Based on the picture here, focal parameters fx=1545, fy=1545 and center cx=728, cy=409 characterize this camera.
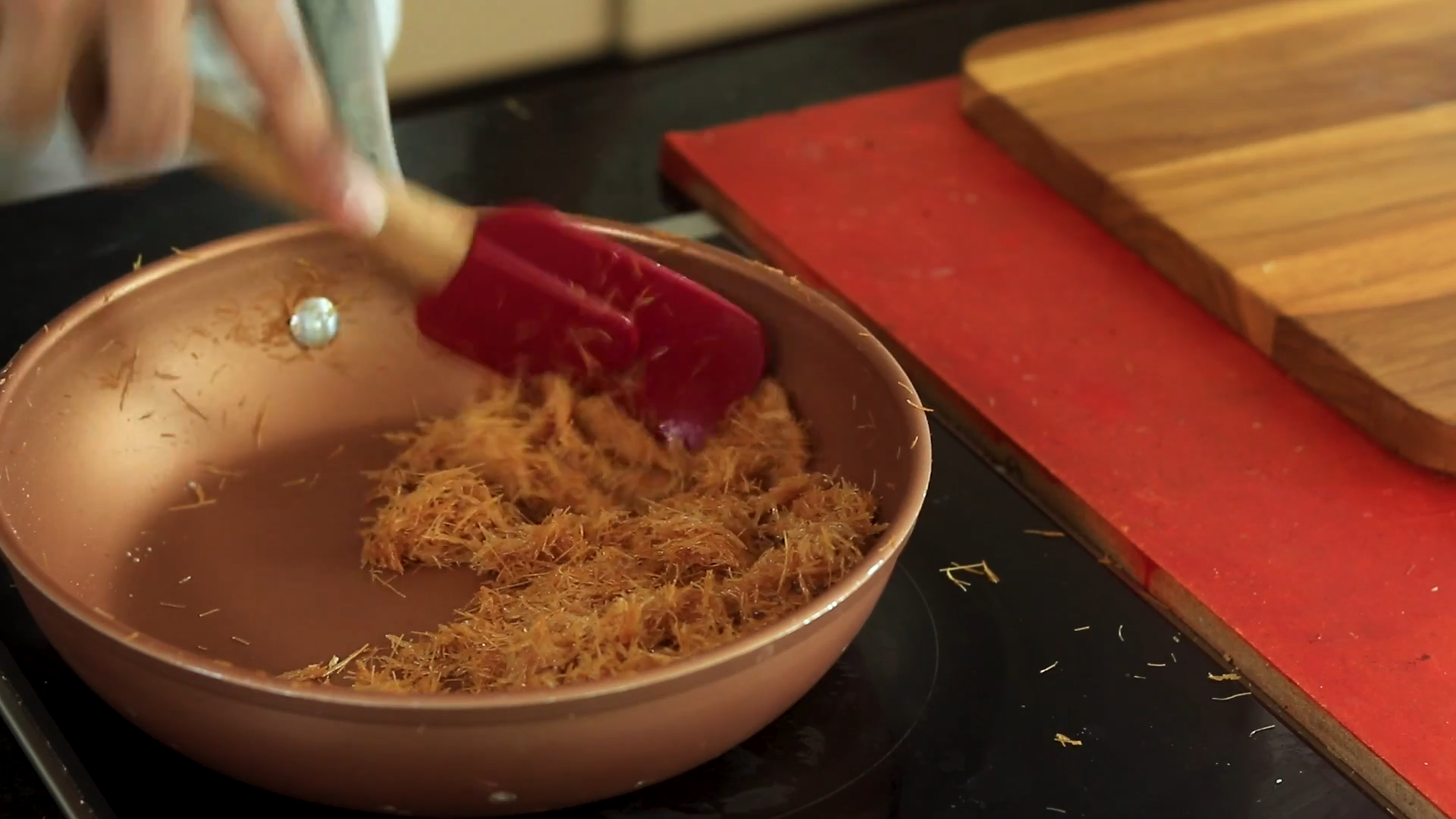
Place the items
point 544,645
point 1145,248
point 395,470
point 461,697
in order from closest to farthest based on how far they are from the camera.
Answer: point 461,697, point 544,645, point 395,470, point 1145,248

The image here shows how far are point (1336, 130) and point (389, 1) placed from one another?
2.57 feet

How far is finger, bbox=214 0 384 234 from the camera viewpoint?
786 mm

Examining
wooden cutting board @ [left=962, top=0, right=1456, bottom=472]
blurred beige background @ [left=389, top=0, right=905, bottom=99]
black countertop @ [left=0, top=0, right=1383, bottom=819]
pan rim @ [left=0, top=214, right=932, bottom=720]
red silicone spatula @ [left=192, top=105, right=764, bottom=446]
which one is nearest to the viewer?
pan rim @ [left=0, top=214, right=932, bottom=720]

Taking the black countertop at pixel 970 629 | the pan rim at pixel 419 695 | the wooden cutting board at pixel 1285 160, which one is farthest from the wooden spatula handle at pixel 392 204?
the wooden cutting board at pixel 1285 160

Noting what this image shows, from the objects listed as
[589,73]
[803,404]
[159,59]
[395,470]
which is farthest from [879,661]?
[589,73]

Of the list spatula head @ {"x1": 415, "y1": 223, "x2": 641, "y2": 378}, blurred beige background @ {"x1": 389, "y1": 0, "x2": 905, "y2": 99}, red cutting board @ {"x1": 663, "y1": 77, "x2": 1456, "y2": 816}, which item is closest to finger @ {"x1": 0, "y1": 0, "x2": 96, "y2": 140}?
spatula head @ {"x1": 415, "y1": 223, "x2": 641, "y2": 378}

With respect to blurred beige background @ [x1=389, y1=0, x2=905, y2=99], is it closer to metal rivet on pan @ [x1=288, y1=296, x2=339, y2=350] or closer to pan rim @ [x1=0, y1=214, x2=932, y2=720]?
metal rivet on pan @ [x1=288, y1=296, x2=339, y2=350]

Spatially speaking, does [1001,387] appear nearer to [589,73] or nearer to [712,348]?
[712,348]

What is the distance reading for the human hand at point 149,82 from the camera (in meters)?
0.73

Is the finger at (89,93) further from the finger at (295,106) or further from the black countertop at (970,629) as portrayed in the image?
the black countertop at (970,629)

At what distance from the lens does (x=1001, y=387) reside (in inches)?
42.3

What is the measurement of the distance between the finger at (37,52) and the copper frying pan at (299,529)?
16 centimetres

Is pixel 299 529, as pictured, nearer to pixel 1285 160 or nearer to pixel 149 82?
pixel 149 82

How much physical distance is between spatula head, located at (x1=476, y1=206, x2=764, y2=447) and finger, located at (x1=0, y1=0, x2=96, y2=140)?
0.88ft
